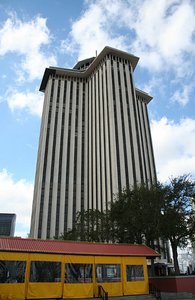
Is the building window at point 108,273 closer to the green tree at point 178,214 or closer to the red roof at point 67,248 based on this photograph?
the red roof at point 67,248

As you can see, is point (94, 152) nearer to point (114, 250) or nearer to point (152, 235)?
point (152, 235)

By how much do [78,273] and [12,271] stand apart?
17.3 ft

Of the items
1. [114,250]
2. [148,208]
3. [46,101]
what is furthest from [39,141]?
[114,250]

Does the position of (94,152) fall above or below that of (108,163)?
above

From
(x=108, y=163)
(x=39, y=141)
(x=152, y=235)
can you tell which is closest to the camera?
(x=152, y=235)

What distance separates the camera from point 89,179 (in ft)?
303

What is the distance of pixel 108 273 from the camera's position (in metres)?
22.6

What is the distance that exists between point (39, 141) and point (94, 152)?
24.4m

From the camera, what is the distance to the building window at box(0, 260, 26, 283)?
18812mm

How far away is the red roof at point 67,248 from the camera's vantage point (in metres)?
20.2

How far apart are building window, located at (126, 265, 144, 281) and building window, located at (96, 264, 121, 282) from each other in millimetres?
974

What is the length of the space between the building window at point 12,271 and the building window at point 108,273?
6291 millimetres

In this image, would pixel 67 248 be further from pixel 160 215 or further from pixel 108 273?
pixel 160 215

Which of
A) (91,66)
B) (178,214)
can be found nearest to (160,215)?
(178,214)
